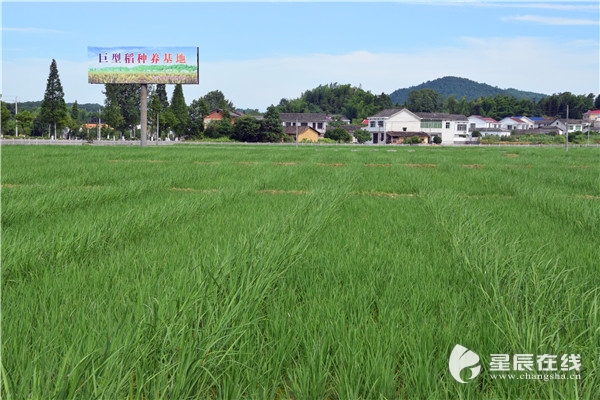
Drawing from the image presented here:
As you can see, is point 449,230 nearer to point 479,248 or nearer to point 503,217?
point 479,248

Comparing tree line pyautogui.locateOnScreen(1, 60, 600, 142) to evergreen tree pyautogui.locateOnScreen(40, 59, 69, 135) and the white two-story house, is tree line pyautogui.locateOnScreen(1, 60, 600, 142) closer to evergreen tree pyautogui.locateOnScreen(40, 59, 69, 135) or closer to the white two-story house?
evergreen tree pyautogui.locateOnScreen(40, 59, 69, 135)

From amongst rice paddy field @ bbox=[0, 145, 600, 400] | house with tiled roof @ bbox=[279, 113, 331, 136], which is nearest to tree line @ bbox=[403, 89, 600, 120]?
house with tiled roof @ bbox=[279, 113, 331, 136]

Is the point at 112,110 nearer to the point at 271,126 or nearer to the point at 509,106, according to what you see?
the point at 271,126

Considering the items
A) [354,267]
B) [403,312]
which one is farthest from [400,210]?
[403,312]

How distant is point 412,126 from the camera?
71375 millimetres

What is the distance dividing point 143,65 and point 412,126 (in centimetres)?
4306

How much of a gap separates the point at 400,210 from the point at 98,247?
12.3ft

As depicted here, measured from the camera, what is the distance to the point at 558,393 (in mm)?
1727

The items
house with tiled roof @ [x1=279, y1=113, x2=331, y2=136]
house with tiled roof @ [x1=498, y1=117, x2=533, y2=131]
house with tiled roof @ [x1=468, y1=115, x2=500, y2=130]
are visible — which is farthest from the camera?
house with tiled roof @ [x1=498, y1=117, x2=533, y2=131]

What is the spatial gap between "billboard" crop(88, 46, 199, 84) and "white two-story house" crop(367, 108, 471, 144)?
38.4m

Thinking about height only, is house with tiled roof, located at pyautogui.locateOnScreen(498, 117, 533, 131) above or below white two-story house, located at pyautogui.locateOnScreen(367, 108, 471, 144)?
above

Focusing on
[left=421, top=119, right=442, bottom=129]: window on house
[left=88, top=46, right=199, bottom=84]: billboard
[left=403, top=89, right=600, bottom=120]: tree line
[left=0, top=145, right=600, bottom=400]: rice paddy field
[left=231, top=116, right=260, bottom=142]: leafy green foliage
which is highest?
[left=403, top=89, right=600, bottom=120]: tree line

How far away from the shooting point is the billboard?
37.7 meters

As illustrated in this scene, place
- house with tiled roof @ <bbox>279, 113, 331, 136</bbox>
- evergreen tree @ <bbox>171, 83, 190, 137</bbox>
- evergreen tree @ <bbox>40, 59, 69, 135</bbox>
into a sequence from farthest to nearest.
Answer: house with tiled roof @ <bbox>279, 113, 331, 136</bbox> < evergreen tree @ <bbox>171, 83, 190, 137</bbox> < evergreen tree @ <bbox>40, 59, 69, 135</bbox>
